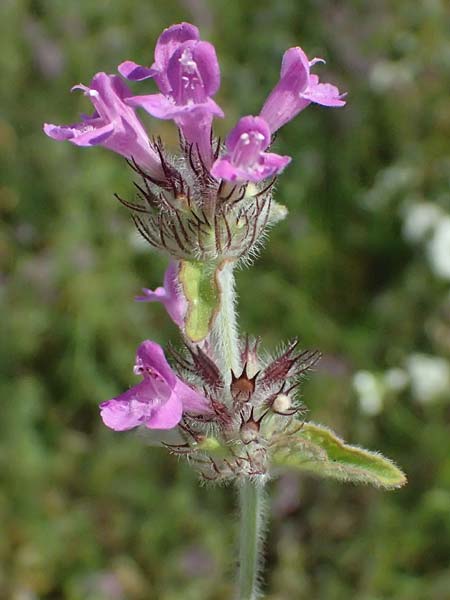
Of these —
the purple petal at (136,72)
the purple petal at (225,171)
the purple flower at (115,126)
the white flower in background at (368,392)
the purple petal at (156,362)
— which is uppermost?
the white flower in background at (368,392)

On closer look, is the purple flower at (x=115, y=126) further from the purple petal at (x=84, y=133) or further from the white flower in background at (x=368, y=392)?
the white flower in background at (x=368, y=392)

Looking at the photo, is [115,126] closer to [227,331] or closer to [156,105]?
[156,105]

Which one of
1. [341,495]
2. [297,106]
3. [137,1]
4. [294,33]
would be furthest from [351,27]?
[297,106]

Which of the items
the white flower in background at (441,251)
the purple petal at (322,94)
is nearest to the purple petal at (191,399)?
the purple petal at (322,94)

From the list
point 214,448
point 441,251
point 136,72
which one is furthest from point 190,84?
point 441,251

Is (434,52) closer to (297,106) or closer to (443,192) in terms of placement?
(443,192)

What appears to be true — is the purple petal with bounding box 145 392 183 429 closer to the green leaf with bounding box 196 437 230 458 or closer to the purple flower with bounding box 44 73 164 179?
the green leaf with bounding box 196 437 230 458

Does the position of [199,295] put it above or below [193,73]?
below

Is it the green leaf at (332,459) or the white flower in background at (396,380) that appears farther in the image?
the white flower in background at (396,380)
